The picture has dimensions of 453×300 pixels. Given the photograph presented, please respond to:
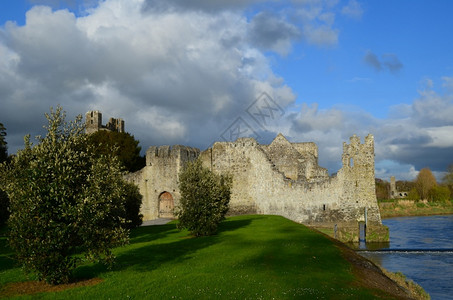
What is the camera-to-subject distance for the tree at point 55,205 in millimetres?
15164

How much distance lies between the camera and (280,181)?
44562 millimetres

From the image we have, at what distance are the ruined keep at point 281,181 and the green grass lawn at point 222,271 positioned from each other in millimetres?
14267

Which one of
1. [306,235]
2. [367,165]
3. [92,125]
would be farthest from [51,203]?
[92,125]

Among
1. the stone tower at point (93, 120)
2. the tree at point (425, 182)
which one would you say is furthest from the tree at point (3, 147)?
the tree at point (425, 182)

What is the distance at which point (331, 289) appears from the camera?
15266 mm

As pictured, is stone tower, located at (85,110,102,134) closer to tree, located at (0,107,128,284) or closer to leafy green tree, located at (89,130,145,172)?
leafy green tree, located at (89,130,145,172)

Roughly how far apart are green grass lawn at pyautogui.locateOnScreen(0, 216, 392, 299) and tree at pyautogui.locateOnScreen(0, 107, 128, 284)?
1.48 m

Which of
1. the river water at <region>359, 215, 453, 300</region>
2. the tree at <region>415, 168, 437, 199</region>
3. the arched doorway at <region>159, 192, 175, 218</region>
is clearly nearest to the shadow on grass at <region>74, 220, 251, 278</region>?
the river water at <region>359, 215, 453, 300</region>

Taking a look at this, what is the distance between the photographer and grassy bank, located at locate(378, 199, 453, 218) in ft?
279

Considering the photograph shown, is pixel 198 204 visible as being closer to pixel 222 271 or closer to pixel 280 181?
pixel 222 271

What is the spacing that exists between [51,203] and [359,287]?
11505 mm

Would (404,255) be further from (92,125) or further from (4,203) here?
(92,125)

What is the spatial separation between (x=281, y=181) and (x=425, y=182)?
79568mm

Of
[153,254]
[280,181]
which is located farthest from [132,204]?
[153,254]
